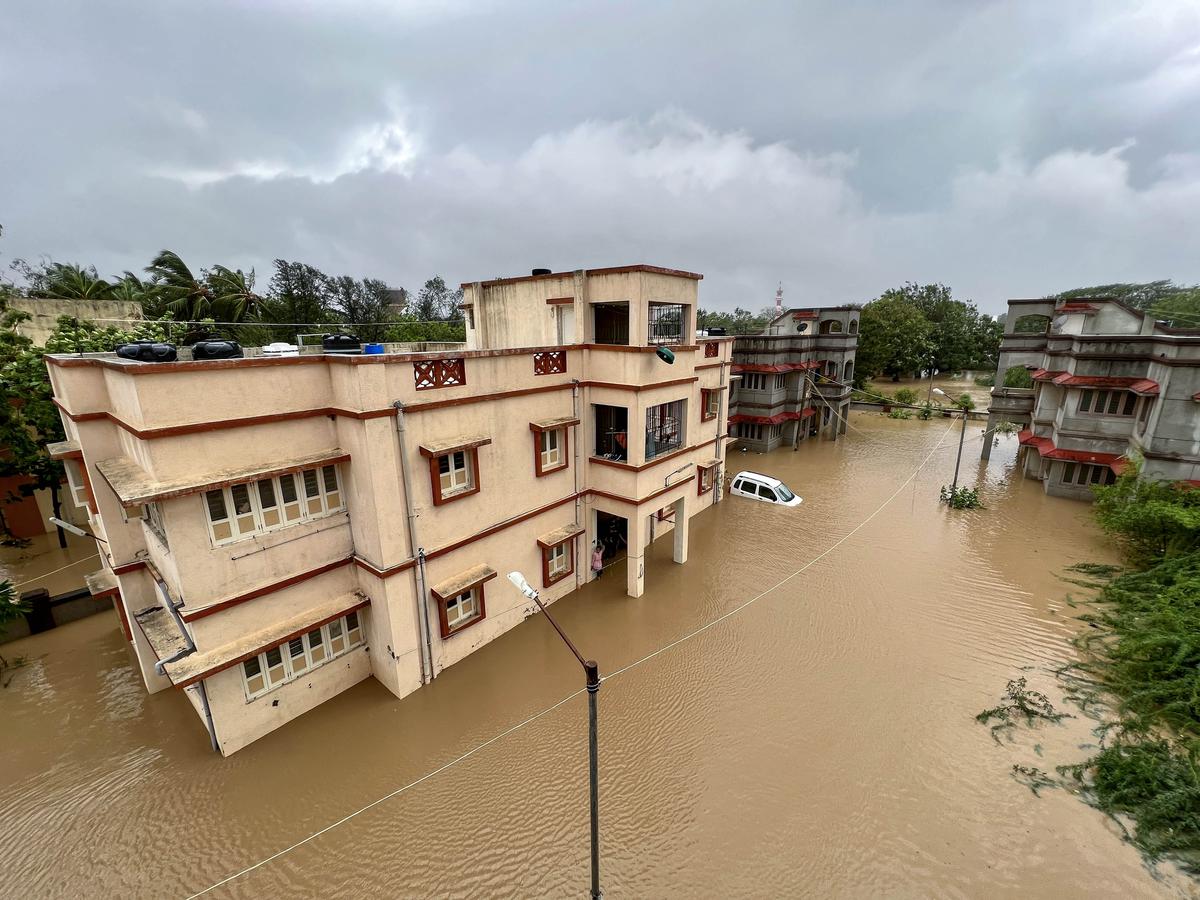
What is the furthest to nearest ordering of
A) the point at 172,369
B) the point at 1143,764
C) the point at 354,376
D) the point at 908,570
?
1. the point at 908,570
2. the point at 354,376
3. the point at 1143,764
4. the point at 172,369

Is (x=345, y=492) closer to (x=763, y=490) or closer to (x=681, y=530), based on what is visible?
(x=681, y=530)

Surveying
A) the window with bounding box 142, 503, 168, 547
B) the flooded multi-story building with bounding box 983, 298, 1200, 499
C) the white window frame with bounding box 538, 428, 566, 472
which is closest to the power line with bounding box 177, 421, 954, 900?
the window with bounding box 142, 503, 168, 547

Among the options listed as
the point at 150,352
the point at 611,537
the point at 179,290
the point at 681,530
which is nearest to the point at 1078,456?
the point at 681,530

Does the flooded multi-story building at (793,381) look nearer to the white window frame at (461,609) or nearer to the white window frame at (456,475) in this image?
the white window frame at (456,475)

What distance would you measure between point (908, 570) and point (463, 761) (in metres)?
14.8

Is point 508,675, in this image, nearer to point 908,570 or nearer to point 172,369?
point 172,369

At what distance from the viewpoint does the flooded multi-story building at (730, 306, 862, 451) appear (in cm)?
3045

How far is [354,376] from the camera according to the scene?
30.1 ft

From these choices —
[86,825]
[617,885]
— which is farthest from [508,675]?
[86,825]

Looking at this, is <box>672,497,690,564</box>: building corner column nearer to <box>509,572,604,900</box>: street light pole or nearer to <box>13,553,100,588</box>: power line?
<box>509,572,604,900</box>: street light pole

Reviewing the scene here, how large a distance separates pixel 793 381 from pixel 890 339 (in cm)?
2874

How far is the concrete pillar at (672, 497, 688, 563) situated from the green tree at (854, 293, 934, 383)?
144 ft

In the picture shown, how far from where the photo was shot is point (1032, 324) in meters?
32.3

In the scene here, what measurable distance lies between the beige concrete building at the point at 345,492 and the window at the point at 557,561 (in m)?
0.07
